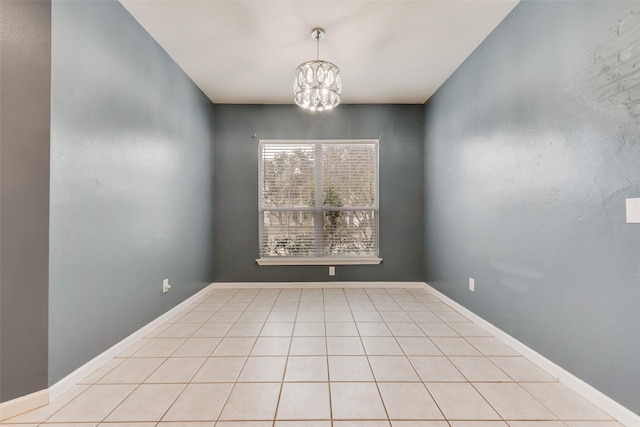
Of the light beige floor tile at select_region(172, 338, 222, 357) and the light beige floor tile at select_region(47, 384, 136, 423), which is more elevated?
the light beige floor tile at select_region(172, 338, 222, 357)

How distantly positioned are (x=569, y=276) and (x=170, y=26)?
342 cm

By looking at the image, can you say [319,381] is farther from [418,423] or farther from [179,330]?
[179,330]

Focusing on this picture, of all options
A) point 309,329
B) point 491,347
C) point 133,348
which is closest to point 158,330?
point 133,348

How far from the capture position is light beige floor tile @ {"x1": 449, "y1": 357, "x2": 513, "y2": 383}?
177 centimetres

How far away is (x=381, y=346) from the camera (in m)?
2.19

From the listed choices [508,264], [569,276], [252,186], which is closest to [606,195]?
[569,276]

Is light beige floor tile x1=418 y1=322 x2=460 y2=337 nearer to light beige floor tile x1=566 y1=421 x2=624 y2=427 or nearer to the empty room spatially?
the empty room

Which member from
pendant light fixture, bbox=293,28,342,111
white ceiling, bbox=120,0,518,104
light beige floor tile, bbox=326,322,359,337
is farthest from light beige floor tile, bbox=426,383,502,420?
white ceiling, bbox=120,0,518,104

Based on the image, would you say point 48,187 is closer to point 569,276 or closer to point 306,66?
point 306,66

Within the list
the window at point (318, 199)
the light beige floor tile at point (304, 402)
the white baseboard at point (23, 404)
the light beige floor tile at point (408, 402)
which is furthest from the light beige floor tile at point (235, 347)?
the window at point (318, 199)

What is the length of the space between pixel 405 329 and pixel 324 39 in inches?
106

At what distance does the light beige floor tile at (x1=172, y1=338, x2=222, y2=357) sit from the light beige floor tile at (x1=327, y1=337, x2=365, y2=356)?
905 mm

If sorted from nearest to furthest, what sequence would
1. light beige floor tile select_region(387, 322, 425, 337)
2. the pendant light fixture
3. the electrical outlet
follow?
the pendant light fixture
light beige floor tile select_region(387, 322, 425, 337)
the electrical outlet

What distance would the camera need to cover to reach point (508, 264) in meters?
2.22
